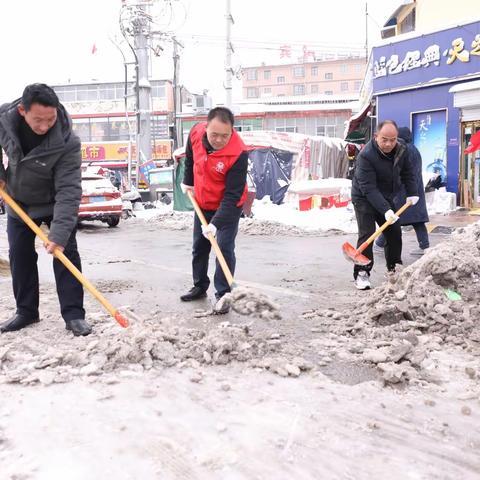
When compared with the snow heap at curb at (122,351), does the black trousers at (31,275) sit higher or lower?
higher

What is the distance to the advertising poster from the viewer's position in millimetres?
15492

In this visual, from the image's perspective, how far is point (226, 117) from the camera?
432cm

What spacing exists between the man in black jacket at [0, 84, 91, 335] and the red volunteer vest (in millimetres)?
1100

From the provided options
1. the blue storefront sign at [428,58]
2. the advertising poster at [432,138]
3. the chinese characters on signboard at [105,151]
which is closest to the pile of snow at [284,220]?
the advertising poster at [432,138]

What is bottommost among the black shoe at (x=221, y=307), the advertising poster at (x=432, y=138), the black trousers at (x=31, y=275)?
the black shoe at (x=221, y=307)

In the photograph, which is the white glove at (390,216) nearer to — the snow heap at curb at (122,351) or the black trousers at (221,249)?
the black trousers at (221,249)

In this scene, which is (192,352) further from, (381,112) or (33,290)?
(381,112)

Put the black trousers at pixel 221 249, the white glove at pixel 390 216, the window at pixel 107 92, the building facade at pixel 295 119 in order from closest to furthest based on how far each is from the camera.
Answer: the black trousers at pixel 221 249 < the white glove at pixel 390 216 < the building facade at pixel 295 119 < the window at pixel 107 92

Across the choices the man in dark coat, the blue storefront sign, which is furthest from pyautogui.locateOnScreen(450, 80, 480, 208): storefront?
the man in dark coat

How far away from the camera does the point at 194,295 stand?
511cm

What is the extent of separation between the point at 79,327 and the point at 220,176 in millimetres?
1644

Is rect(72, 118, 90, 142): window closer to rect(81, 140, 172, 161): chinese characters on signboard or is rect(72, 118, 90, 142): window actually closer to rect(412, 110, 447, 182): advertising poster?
rect(81, 140, 172, 161): chinese characters on signboard

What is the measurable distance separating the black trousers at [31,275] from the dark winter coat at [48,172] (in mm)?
149

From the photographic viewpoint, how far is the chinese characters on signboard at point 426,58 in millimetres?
14633
